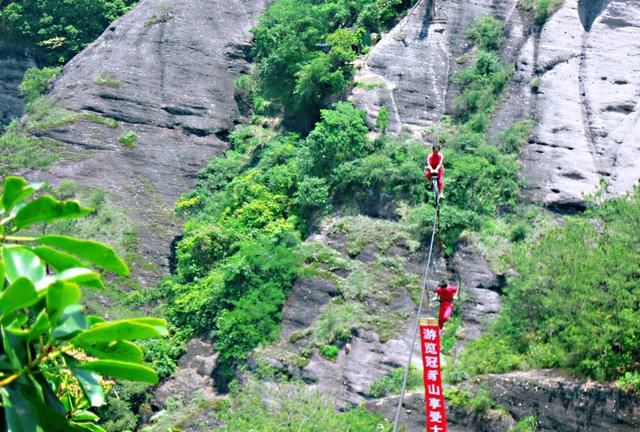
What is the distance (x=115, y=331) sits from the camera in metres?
4.16

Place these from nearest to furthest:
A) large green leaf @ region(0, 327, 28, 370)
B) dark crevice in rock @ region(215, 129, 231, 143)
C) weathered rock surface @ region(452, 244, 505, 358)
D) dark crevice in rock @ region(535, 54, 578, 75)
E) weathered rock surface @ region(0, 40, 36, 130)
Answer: large green leaf @ region(0, 327, 28, 370), weathered rock surface @ region(452, 244, 505, 358), dark crevice in rock @ region(535, 54, 578, 75), dark crevice in rock @ region(215, 129, 231, 143), weathered rock surface @ region(0, 40, 36, 130)

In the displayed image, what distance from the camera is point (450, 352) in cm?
1952

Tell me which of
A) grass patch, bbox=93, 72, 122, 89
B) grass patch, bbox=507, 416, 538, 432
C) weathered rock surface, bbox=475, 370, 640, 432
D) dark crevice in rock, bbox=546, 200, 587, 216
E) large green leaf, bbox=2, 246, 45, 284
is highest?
large green leaf, bbox=2, 246, 45, 284

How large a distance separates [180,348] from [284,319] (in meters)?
2.15

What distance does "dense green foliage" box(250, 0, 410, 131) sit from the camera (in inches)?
990

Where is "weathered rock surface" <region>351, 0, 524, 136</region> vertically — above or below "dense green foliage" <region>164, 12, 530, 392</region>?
above

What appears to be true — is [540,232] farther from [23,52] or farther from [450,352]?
[23,52]

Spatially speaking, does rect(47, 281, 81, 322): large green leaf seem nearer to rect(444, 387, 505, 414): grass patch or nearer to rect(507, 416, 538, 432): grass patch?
rect(507, 416, 538, 432): grass patch

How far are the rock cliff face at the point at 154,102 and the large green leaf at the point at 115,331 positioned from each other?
20541mm

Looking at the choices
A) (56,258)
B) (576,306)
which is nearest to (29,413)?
(56,258)

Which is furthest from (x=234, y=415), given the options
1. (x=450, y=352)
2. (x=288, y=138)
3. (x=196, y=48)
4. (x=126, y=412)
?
(x=196, y=48)

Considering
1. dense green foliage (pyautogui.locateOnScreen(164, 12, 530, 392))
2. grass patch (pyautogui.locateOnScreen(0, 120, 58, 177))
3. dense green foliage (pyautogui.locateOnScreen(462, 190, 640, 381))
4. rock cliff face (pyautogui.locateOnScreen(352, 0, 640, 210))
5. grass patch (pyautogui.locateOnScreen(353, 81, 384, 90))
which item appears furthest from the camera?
grass patch (pyautogui.locateOnScreen(0, 120, 58, 177))

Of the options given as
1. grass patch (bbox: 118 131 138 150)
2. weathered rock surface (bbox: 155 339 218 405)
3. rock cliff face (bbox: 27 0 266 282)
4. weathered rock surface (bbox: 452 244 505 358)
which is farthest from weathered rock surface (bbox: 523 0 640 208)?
grass patch (bbox: 118 131 138 150)

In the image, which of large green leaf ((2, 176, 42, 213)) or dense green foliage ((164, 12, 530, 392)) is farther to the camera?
dense green foliage ((164, 12, 530, 392))
